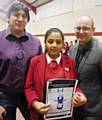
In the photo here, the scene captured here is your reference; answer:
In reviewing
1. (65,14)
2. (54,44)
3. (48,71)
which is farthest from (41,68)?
(65,14)

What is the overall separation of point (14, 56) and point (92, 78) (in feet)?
2.08

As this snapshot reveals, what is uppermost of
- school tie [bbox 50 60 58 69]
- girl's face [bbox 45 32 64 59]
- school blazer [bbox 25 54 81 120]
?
girl's face [bbox 45 32 64 59]

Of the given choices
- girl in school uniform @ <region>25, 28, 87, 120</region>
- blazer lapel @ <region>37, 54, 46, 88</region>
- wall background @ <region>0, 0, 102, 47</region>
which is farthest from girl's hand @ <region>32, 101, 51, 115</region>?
wall background @ <region>0, 0, 102, 47</region>

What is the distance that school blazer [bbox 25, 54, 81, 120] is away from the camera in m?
1.92

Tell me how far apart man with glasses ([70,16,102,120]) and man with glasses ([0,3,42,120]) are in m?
0.39

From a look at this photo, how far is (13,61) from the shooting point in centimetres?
221

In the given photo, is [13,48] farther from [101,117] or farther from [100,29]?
[100,29]

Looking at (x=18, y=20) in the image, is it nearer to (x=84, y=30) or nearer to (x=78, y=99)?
(x=84, y=30)

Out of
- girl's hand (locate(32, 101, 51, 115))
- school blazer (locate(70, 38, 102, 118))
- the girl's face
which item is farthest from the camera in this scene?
A: school blazer (locate(70, 38, 102, 118))

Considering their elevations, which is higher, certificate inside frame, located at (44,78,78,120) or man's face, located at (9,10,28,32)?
man's face, located at (9,10,28,32)

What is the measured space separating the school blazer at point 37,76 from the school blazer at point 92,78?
18 cm

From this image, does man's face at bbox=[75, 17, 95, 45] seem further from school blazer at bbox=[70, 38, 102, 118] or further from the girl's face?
the girl's face

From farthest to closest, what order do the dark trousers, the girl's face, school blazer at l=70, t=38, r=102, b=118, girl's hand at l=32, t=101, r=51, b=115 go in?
the dark trousers, school blazer at l=70, t=38, r=102, b=118, the girl's face, girl's hand at l=32, t=101, r=51, b=115

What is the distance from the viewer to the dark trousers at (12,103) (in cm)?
229
